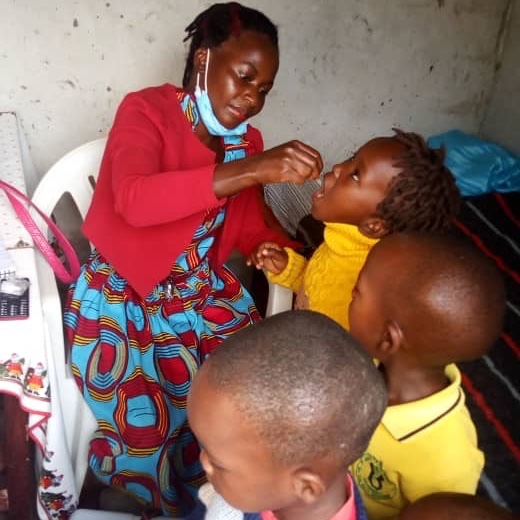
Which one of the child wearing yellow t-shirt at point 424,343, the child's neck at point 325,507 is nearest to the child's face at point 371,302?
the child wearing yellow t-shirt at point 424,343

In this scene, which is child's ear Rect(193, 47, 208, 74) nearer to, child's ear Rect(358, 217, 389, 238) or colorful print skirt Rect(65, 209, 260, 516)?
colorful print skirt Rect(65, 209, 260, 516)

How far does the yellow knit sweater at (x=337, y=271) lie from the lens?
1.26m

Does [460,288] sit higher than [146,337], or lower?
higher

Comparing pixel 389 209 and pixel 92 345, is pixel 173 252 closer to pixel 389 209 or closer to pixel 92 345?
pixel 92 345

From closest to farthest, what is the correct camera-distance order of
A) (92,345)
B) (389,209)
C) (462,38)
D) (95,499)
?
1. (389,209)
2. (92,345)
3. (95,499)
4. (462,38)

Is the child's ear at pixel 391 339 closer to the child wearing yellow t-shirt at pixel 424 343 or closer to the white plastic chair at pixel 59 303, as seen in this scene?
the child wearing yellow t-shirt at pixel 424 343

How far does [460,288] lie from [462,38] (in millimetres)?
1725

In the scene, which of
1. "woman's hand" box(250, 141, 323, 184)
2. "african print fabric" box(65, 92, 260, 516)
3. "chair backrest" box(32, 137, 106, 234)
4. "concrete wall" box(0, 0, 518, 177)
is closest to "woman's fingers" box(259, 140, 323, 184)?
"woman's hand" box(250, 141, 323, 184)

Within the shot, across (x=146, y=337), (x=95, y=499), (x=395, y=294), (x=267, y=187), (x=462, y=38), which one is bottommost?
(x=95, y=499)

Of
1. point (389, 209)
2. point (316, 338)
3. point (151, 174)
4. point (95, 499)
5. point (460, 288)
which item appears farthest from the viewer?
point (95, 499)

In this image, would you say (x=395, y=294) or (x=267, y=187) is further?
(x=267, y=187)

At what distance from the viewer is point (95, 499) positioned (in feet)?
5.50

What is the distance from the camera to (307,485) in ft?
2.64

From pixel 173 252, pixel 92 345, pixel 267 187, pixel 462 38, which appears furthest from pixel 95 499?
pixel 462 38
